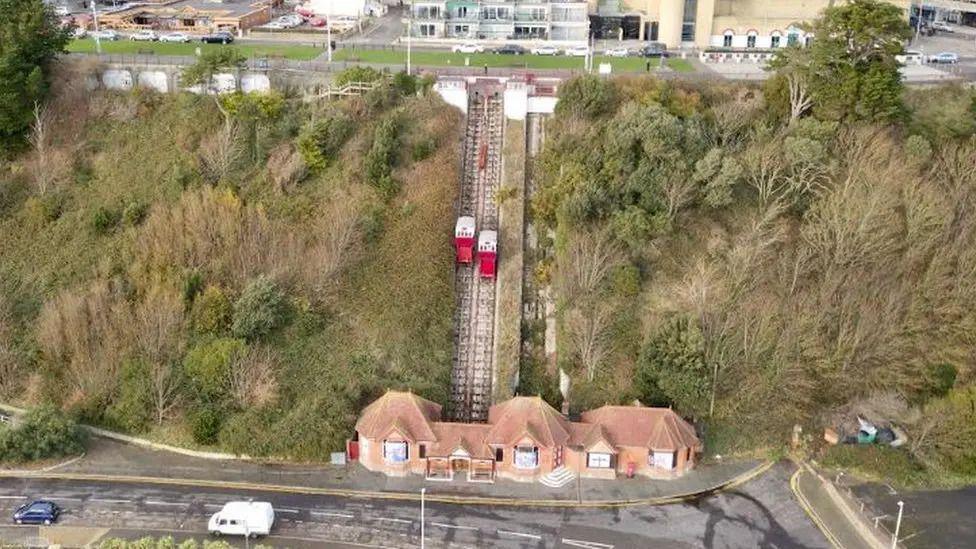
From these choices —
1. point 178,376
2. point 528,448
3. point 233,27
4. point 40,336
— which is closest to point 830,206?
point 528,448

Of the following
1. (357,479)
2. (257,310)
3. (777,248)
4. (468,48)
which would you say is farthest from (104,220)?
(777,248)

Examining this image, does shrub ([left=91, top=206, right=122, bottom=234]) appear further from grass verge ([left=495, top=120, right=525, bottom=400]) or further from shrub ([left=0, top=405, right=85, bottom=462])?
grass verge ([left=495, top=120, right=525, bottom=400])

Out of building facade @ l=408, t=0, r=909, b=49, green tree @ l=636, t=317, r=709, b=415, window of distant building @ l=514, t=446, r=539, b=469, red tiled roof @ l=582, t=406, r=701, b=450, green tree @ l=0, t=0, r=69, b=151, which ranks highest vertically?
building facade @ l=408, t=0, r=909, b=49

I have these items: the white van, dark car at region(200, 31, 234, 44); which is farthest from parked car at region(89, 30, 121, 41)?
the white van

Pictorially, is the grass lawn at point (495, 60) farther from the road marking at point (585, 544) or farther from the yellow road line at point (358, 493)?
the road marking at point (585, 544)

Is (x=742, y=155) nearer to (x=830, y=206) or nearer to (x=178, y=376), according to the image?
(x=830, y=206)

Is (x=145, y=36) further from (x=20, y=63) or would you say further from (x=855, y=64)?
(x=855, y=64)
